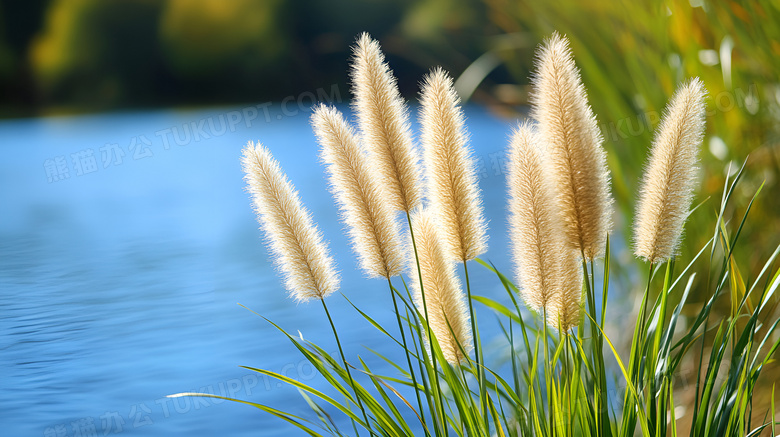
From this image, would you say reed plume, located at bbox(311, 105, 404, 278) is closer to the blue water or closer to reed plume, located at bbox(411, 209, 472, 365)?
reed plume, located at bbox(411, 209, 472, 365)

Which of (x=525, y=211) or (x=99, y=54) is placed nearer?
(x=525, y=211)

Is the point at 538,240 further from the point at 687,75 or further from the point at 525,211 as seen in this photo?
the point at 687,75

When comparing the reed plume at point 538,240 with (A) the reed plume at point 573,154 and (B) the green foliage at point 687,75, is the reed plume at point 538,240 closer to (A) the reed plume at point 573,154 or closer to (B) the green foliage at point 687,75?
(A) the reed plume at point 573,154

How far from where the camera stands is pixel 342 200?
1.51 ft

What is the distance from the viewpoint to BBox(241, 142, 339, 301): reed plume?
0.45 metres

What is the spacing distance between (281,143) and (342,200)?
1.69 m

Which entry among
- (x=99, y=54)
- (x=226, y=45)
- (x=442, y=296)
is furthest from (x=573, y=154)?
(x=99, y=54)

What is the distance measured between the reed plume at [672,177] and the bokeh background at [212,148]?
0.10 metres

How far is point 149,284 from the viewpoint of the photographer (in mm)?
1391

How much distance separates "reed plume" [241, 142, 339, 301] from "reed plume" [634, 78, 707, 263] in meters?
0.26

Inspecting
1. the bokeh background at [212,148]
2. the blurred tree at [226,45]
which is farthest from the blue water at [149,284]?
the blurred tree at [226,45]

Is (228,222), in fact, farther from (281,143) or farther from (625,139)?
(625,139)

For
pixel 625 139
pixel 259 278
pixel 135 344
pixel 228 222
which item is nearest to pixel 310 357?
pixel 625 139

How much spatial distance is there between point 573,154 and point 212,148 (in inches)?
67.7
